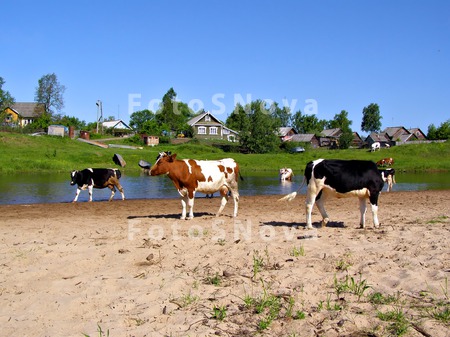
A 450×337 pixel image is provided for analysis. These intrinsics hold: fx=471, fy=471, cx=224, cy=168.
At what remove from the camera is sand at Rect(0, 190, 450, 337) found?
5617 mm

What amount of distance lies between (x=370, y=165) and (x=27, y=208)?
1356 centimetres

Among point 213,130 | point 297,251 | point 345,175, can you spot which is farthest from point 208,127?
point 297,251


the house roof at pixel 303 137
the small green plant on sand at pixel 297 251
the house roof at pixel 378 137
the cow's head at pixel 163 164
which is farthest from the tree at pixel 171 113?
the small green plant on sand at pixel 297 251

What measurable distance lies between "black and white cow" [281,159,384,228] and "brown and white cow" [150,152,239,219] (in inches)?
145

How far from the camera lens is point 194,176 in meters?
14.7

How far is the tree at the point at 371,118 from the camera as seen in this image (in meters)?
150

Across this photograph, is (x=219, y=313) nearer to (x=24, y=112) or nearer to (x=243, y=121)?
(x=243, y=121)

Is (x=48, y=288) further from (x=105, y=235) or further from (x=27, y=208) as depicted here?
(x=27, y=208)

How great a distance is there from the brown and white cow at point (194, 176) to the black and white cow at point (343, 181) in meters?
3.69

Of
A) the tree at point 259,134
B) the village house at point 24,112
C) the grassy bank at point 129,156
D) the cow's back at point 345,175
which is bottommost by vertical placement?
the cow's back at point 345,175

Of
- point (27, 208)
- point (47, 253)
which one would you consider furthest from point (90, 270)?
point (27, 208)

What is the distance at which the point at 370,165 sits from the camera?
38.7ft

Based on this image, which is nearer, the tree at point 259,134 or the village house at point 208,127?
the tree at point 259,134

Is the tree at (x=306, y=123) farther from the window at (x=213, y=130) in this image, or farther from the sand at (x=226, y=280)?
the sand at (x=226, y=280)
